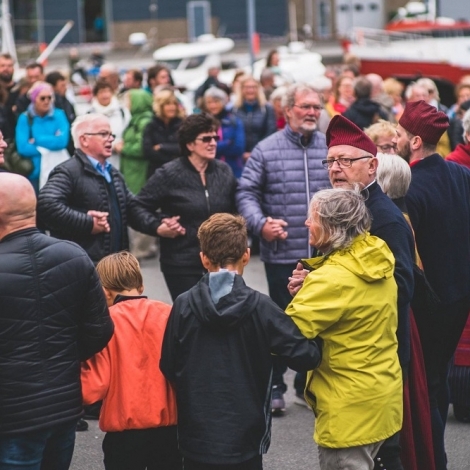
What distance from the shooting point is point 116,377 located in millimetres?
4570

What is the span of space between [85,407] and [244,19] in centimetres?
4707

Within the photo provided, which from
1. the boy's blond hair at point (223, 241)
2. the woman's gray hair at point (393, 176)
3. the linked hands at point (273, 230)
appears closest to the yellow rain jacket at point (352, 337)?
the boy's blond hair at point (223, 241)

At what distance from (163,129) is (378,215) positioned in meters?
6.24

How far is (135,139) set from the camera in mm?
11344

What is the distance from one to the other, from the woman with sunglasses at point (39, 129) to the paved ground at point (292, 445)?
393 centimetres

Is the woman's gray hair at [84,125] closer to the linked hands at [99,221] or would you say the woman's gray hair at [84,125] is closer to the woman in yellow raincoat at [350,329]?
the linked hands at [99,221]

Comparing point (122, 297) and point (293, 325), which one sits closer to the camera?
point (293, 325)

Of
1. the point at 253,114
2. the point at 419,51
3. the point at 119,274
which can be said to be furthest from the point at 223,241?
the point at 419,51

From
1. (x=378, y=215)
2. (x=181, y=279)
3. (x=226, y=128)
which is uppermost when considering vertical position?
(x=378, y=215)

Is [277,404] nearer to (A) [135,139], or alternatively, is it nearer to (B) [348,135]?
(B) [348,135]

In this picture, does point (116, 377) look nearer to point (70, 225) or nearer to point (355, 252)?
point (355, 252)

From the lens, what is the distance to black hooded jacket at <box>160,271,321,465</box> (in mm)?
4301

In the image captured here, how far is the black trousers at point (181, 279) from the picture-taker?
22.4 feet

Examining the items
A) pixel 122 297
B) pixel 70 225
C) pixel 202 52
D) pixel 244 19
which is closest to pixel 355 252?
pixel 122 297
